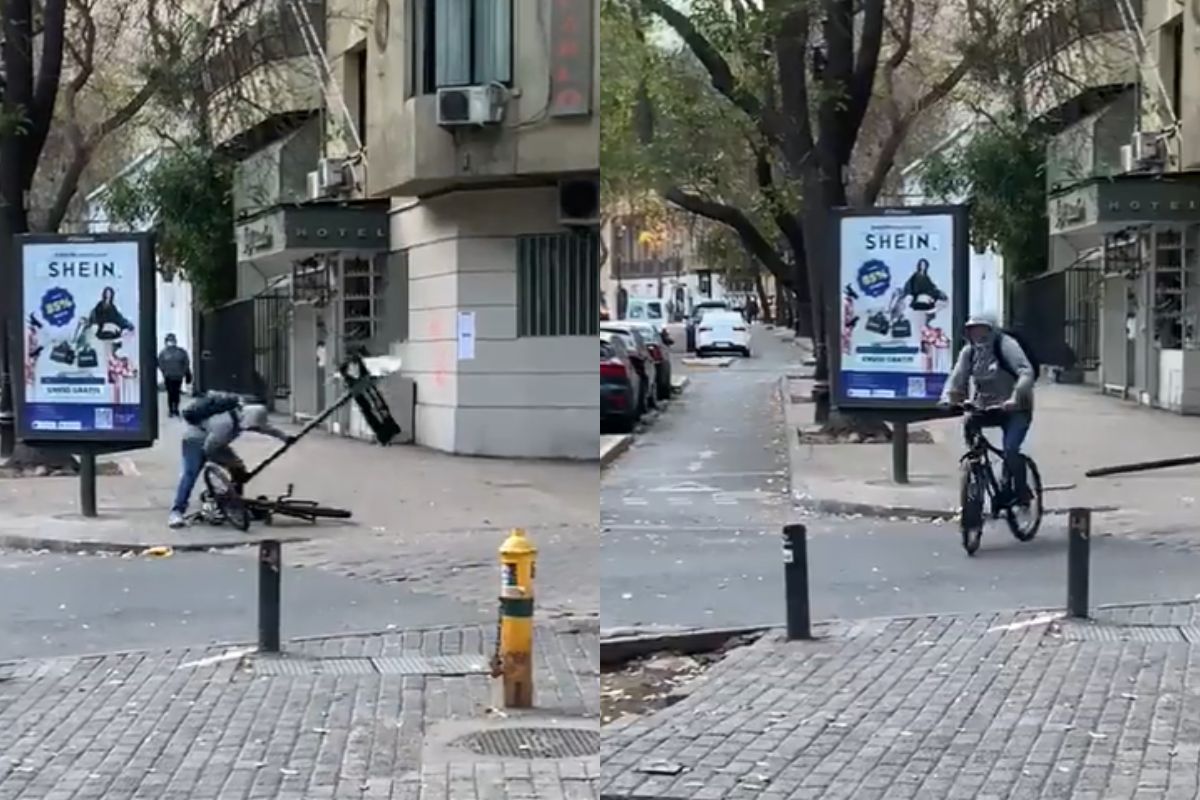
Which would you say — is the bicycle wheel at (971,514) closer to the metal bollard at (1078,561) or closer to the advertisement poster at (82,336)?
the metal bollard at (1078,561)

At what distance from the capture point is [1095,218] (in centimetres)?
1314

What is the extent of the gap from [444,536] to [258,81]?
9.18 meters

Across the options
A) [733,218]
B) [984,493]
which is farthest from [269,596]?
[733,218]

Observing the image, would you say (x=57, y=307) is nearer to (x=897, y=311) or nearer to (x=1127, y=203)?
(x=897, y=311)

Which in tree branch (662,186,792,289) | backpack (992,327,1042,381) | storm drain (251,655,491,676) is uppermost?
tree branch (662,186,792,289)

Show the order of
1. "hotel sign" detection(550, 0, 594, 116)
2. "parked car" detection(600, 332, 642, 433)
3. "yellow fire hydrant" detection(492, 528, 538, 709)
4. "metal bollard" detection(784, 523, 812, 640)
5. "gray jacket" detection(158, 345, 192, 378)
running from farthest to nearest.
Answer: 1. "gray jacket" detection(158, 345, 192, 378)
2. "parked car" detection(600, 332, 642, 433)
3. "hotel sign" detection(550, 0, 594, 116)
4. "metal bollard" detection(784, 523, 812, 640)
5. "yellow fire hydrant" detection(492, 528, 538, 709)

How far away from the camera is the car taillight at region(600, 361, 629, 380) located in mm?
24625

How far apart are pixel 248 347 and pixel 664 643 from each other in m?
15.7

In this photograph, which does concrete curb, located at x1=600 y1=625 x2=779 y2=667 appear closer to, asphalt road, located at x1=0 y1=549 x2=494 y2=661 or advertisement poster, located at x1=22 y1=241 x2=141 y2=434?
asphalt road, located at x1=0 y1=549 x2=494 y2=661

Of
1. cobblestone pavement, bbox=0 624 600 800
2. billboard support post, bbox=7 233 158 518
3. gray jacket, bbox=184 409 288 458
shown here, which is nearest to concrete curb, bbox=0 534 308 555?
gray jacket, bbox=184 409 288 458

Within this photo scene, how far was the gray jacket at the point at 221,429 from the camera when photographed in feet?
51.4

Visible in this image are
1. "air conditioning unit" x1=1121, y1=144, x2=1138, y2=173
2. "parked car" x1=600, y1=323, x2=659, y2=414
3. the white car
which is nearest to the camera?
"air conditioning unit" x1=1121, y1=144, x2=1138, y2=173

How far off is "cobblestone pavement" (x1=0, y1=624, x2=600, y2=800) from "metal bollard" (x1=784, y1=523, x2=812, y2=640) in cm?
111

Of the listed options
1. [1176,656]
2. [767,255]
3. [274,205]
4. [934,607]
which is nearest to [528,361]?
[274,205]
